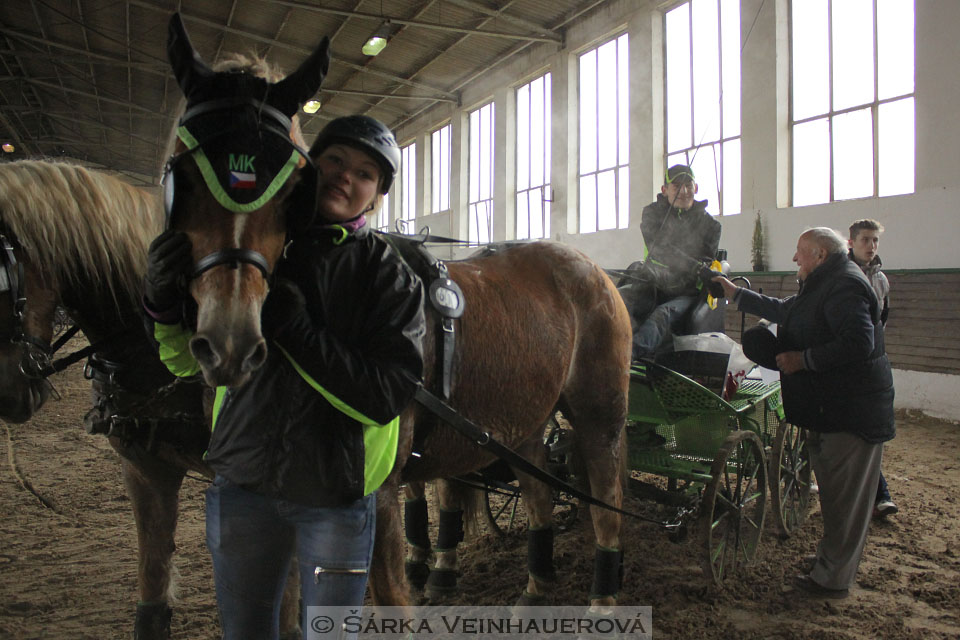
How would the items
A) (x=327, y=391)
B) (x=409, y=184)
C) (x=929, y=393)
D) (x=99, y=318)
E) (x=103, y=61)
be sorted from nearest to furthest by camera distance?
(x=327, y=391), (x=99, y=318), (x=929, y=393), (x=103, y=61), (x=409, y=184)

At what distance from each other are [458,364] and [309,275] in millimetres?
788

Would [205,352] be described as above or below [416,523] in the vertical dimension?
above

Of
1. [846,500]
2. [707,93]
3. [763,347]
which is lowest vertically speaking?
[846,500]

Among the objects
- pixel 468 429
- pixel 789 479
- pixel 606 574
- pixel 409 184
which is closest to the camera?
pixel 468 429

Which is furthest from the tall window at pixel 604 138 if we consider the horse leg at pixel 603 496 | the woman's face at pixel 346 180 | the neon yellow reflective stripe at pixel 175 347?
the neon yellow reflective stripe at pixel 175 347

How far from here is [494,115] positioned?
15.4m

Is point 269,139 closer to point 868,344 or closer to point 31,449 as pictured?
point 868,344

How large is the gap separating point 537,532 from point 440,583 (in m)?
0.60

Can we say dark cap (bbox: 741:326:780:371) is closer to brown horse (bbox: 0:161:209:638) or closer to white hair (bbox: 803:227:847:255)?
white hair (bbox: 803:227:847:255)

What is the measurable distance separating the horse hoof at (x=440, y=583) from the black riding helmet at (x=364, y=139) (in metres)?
2.45

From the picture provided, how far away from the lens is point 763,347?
342 centimetres

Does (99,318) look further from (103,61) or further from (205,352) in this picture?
(103,61)

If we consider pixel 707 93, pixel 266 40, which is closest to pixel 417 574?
pixel 707 93

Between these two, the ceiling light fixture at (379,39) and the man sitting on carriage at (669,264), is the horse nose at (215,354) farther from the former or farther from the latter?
the ceiling light fixture at (379,39)
